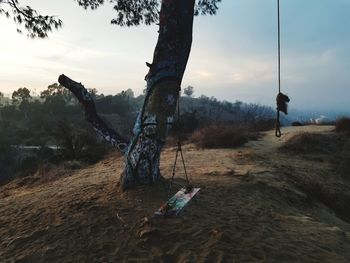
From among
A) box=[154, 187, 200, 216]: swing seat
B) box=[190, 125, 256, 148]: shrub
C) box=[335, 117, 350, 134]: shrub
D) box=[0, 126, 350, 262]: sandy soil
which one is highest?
box=[335, 117, 350, 134]: shrub

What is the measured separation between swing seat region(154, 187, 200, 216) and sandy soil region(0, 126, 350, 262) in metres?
0.09

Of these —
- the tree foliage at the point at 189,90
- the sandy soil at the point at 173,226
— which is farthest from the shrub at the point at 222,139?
the tree foliage at the point at 189,90

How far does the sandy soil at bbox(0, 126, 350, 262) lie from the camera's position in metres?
3.89

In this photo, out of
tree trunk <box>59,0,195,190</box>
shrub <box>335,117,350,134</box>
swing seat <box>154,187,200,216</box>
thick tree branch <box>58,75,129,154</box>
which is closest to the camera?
swing seat <box>154,187,200,216</box>

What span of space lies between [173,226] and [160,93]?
1.94 m

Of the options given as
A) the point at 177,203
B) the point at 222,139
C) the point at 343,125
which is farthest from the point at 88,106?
the point at 343,125

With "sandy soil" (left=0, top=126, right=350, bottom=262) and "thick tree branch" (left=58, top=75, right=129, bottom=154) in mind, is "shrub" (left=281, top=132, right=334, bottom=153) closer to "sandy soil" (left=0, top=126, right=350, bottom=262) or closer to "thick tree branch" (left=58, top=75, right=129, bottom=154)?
"sandy soil" (left=0, top=126, right=350, bottom=262)

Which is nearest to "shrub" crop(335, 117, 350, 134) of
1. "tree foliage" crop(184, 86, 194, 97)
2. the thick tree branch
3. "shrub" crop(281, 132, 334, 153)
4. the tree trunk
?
"shrub" crop(281, 132, 334, 153)

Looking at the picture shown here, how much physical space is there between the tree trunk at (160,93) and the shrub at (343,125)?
404 inches

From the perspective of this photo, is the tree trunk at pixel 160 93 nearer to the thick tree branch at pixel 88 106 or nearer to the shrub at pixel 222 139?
the thick tree branch at pixel 88 106

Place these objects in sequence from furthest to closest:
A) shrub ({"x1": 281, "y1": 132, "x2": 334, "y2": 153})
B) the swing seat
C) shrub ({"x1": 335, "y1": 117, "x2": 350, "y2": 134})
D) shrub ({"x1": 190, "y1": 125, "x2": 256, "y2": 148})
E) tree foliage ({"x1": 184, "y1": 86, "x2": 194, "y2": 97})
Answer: tree foliage ({"x1": 184, "y1": 86, "x2": 194, "y2": 97})
shrub ({"x1": 335, "y1": 117, "x2": 350, "y2": 134})
shrub ({"x1": 190, "y1": 125, "x2": 256, "y2": 148})
shrub ({"x1": 281, "y1": 132, "x2": 334, "y2": 153})
the swing seat

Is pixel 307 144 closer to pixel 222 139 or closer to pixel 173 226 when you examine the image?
pixel 222 139

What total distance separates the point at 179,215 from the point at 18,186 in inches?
236

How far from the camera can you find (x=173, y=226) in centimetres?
436
